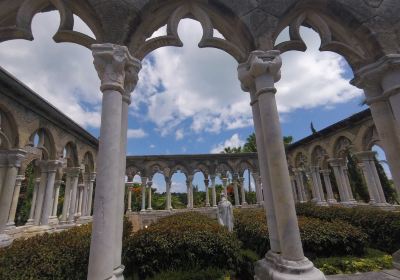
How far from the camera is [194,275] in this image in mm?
4277

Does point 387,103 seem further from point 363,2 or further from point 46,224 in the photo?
point 46,224

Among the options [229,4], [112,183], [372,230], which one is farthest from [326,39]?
[372,230]

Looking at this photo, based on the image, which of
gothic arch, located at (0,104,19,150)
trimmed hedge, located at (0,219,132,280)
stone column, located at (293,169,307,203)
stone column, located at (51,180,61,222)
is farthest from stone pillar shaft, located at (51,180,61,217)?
stone column, located at (293,169,307,203)

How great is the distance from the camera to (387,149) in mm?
3777

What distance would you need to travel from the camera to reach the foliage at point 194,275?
4219 mm

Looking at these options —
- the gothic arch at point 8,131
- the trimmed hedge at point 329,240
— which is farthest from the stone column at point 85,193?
the trimmed hedge at point 329,240

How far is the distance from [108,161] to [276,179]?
2.28m

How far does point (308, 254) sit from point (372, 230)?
134 inches

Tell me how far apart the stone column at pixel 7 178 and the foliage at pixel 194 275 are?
8.60 metres

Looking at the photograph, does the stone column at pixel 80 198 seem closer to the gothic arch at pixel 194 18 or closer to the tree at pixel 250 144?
the gothic arch at pixel 194 18

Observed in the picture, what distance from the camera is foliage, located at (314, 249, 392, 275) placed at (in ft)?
15.9

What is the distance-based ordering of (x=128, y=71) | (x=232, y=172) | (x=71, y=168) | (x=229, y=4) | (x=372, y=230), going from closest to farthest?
(x=128, y=71)
(x=229, y=4)
(x=372, y=230)
(x=71, y=168)
(x=232, y=172)

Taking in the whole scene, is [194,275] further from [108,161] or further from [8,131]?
[8,131]

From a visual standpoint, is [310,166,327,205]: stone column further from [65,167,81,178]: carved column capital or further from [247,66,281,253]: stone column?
[65,167,81,178]: carved column capital
